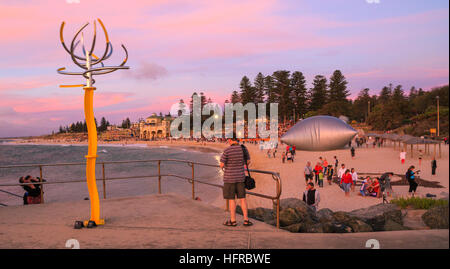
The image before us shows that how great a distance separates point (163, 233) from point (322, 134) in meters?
24.7

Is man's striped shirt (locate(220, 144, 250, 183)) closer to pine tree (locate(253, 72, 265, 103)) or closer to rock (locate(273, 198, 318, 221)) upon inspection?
rock (locate(273, 198, 318, 221))

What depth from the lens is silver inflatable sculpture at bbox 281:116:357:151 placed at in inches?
1067

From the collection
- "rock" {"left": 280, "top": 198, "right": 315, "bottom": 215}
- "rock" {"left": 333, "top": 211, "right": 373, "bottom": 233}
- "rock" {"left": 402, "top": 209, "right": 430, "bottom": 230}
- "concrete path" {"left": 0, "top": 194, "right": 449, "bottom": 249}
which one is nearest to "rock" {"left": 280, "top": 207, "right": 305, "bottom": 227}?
"rock" {"left": 333, "top": 211, "right": 373, "bottom": 233}

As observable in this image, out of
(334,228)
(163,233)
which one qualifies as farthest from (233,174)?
(334,228)

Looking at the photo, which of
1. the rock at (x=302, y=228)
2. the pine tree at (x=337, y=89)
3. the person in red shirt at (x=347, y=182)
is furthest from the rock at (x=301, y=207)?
the pine tree at (x=337, y=89)

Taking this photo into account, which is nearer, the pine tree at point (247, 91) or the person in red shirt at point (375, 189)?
the person in red shirt at point (375, 189)

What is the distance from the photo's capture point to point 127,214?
5883 millimetres

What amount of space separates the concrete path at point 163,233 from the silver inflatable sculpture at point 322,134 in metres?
22.5

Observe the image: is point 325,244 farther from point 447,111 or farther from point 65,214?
point 65,214

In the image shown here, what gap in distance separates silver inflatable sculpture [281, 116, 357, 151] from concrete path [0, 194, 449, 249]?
22.5 metres

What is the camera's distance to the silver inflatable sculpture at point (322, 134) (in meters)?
27.1

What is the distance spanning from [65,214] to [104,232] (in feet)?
5.92

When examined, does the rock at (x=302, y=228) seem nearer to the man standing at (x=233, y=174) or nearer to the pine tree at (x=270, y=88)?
the man standing at (x=233, y=174)
